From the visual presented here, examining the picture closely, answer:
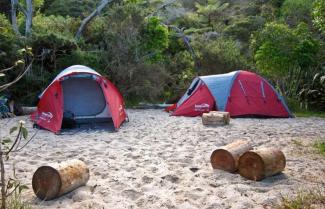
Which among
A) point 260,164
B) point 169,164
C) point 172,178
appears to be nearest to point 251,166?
point 260,164

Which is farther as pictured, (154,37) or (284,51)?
(154,37)

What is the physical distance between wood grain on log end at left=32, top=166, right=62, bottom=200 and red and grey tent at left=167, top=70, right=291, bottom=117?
6.53 meters

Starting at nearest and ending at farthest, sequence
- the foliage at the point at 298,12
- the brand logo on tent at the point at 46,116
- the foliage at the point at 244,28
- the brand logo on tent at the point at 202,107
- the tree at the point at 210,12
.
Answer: the brand logo on tent at the point at 46,116 < the brand logo on tent at the point at 202,107 < the foliage at the point at 244,28 < the foliage at the point at 298,12 < the tree at the point at 210,12

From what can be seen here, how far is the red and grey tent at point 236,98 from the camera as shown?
9.85 m

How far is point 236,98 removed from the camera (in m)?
9.96

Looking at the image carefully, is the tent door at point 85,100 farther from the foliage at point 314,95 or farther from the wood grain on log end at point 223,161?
the foliage at point 314,95

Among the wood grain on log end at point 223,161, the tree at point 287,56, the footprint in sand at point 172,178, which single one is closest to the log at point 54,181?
the footprint in sand at point 172,178

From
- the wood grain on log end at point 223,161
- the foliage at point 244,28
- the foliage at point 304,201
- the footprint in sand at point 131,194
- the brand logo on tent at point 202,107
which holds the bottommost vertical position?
the footprint in sand at point 131,194

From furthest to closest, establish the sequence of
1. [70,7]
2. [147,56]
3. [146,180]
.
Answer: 1. [70,7]
2. [147,56]
3. [146,180]

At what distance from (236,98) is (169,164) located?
5.27 m

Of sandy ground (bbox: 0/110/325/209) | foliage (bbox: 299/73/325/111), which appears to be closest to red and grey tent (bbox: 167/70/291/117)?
sandy ground (bbox: 0/110/325/209)

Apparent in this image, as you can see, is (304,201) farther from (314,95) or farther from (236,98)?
(314,95)

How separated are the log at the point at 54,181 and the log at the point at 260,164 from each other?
1.95m

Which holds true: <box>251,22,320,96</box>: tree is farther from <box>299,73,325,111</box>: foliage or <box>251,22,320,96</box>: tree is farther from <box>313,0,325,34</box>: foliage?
<box>313,0,325,34</box>: foliage
